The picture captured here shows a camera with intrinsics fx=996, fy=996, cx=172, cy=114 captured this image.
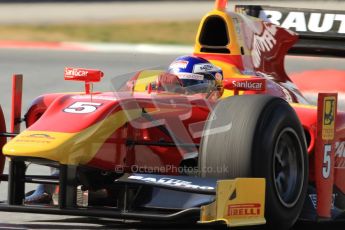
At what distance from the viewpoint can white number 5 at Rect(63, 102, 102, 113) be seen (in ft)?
19.9

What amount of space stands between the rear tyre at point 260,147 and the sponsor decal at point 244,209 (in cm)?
10

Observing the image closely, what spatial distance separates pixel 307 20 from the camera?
8.80 meters

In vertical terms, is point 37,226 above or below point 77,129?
below

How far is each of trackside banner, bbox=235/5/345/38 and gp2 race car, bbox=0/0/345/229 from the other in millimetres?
2046

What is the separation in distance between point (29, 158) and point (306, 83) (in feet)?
33.0

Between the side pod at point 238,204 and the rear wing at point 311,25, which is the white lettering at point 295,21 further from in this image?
the side pod at point 238,204

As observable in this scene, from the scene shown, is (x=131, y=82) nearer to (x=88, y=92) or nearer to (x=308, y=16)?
(x=88, y=92)

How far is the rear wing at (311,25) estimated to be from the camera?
853 centimetres

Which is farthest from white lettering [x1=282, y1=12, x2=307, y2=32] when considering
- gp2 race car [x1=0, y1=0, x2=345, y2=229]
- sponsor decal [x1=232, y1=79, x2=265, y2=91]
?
sponsor decal [x1=232, y1=79, x2=265, y2=91]

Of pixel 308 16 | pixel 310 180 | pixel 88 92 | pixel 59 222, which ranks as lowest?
pixel 59 222

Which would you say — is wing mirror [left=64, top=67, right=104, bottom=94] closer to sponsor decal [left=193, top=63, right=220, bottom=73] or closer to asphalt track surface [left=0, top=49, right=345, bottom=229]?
sponsor decal [left=193, top=63, right=220, bottom=73]

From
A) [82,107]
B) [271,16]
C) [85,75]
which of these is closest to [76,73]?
[85,75]

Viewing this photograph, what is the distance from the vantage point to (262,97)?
592 centimetres

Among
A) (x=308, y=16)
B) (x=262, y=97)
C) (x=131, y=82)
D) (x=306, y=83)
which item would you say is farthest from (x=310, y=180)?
(x=306, y=83)
